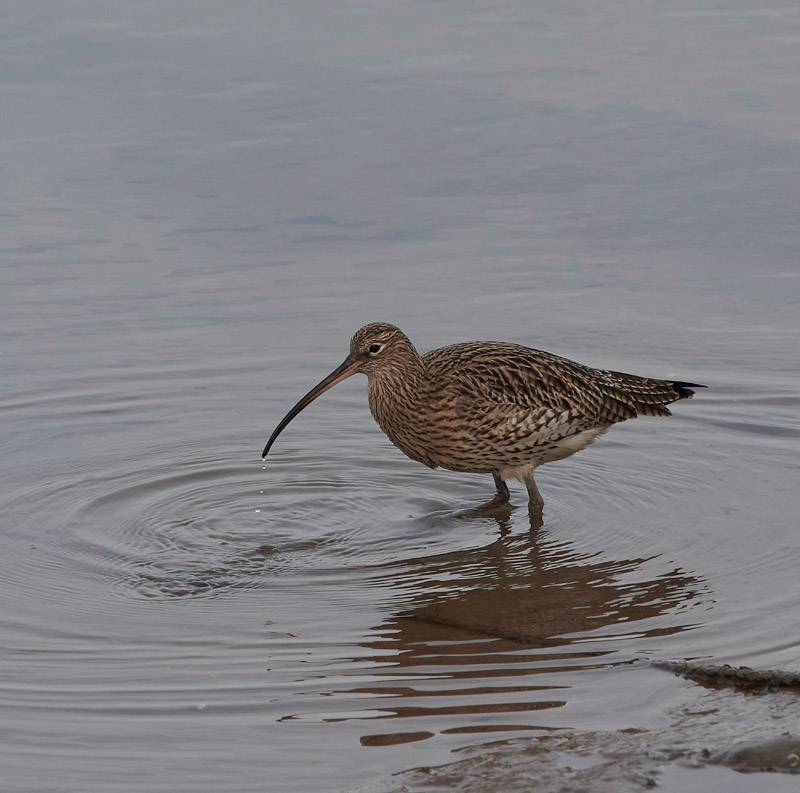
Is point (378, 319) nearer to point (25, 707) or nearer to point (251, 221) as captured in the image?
point (251, 221)

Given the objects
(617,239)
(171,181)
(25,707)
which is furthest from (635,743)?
(171,181)

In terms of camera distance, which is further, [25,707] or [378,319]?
[378,319]

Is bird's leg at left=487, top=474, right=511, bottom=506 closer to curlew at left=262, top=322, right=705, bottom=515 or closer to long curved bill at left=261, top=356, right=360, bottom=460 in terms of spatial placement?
curlew at left=262, top=322, right=705, bottom=515

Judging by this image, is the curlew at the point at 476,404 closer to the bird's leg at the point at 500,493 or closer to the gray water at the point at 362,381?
the bird's leg at the point at 500,493

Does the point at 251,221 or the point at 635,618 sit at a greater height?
the point at 251,221

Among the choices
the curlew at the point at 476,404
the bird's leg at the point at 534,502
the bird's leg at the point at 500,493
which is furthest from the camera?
the bird's leg at the point at 500,493

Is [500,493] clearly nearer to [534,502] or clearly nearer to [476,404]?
[534,502]

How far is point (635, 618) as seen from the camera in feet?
21.2

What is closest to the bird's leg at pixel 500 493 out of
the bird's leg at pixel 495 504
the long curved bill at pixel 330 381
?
the bird's leg at pixel 495 504

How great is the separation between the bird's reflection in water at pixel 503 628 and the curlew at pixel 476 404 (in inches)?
19.9

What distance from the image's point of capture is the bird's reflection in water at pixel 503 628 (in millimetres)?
5453

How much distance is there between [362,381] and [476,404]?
2.01 metres

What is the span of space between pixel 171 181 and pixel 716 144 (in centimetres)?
479

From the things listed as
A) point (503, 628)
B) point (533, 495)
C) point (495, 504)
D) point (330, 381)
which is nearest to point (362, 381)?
point (330, 381)
